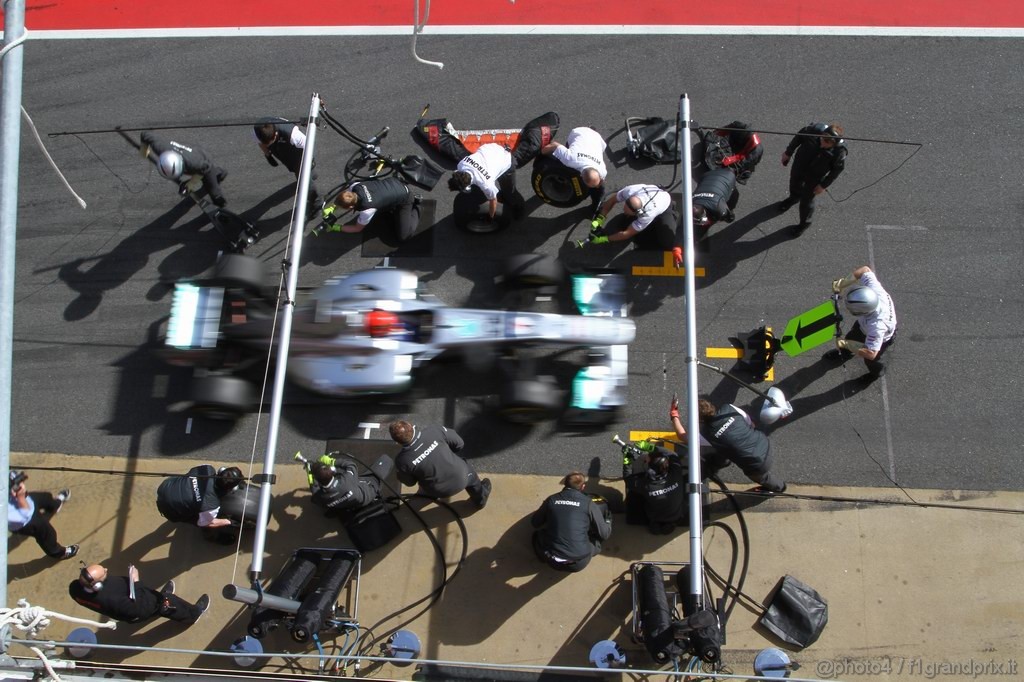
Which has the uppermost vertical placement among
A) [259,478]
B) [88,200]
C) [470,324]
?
[88,200]

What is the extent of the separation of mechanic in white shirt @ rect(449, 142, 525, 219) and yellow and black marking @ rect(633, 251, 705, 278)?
197 centimetres

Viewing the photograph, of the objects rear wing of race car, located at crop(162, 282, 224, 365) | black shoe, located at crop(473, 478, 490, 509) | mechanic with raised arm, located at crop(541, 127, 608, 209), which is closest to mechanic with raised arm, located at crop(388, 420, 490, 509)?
black shoe, located at crop(473, 478, 490, 509)

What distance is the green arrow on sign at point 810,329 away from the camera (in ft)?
24.6

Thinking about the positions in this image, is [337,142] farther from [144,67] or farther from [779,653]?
[779,653]

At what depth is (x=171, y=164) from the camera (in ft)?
26.9

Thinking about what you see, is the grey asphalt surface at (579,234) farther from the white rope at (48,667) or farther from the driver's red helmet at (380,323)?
the white rope at (48,667)

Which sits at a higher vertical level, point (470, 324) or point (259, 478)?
point (470, 324)

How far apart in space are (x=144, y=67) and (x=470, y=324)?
693 cm

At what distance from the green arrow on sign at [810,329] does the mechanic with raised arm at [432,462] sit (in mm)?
3876

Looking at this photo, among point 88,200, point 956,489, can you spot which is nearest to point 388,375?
point 88,200

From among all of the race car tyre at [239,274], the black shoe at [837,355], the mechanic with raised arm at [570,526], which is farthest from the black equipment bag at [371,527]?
the black shoe at [837,355]

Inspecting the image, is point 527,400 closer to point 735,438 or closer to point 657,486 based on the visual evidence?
point 657,486

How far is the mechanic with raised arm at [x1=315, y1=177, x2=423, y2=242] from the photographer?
8133 mm

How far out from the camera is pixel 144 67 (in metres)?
10.4
